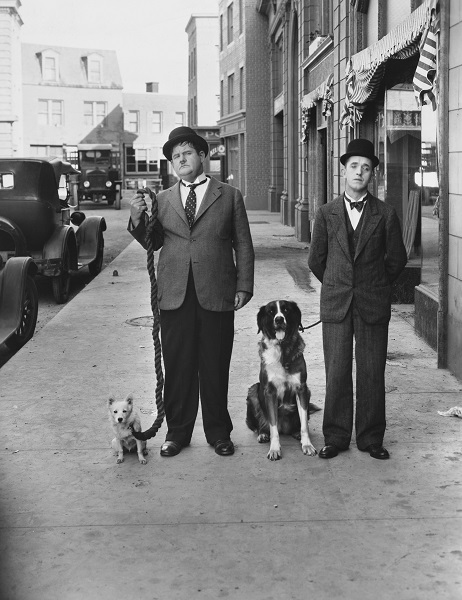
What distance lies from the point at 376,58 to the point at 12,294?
5408 mm

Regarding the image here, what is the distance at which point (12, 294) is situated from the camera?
10234 millimetres

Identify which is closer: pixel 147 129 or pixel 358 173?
pixel 358 173

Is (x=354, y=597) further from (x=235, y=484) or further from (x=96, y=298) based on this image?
(x=96, y=298)

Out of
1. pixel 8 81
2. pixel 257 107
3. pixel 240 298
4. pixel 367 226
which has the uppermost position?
pixel 8 81

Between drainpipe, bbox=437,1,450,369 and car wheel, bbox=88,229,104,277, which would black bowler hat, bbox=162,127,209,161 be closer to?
drainpipe, bbox=437,1,450,369

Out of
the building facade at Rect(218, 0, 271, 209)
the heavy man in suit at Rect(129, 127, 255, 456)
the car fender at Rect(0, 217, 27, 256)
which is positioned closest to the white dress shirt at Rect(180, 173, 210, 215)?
the heavy man in suit at Rect(129, 127, 255, 456)

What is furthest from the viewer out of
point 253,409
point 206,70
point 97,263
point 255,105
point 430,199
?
point 206,70

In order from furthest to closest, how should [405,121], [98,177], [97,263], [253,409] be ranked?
[98,177] → [97,263] → [405,121] → [253,409]

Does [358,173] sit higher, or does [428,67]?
[428,67]

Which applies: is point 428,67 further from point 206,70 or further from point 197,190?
point 206,70

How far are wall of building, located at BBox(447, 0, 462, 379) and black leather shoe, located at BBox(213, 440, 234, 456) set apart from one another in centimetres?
272

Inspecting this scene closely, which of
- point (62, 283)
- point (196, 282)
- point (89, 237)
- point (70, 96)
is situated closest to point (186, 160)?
point (196, 282)

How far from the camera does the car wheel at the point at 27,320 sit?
10.3 meters

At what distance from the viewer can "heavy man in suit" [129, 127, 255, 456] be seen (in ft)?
18.9
